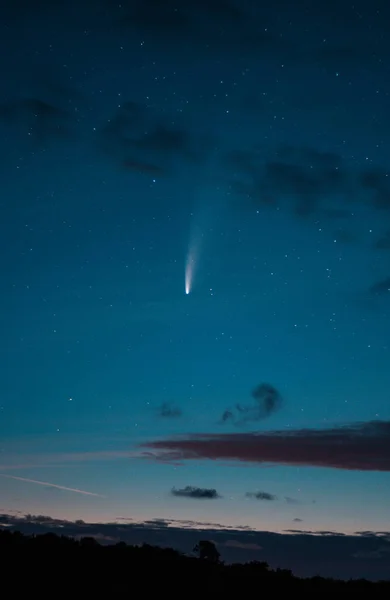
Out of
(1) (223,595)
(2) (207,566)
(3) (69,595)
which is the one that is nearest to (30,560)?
(3) (69,595)

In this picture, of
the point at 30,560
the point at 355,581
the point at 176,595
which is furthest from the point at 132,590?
the point at 355,581

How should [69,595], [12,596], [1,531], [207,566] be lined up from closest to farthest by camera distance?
[12,596] < [69,595] < [1,531] < [207,566]

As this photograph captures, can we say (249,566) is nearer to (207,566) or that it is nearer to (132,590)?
(207,566)

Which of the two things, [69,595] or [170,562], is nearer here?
[69,595]

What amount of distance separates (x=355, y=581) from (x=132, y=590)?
20.2 meters

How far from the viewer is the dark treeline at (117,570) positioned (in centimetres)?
2847

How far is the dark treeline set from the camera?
28469 millimetres

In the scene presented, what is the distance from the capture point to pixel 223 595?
3216 cm

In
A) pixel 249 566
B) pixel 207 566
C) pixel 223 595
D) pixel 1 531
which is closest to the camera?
pixel 223 595

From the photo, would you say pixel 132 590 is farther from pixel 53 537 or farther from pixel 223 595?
pixel 53 537

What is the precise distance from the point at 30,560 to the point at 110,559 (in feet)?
15.1

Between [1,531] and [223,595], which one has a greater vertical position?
[1,531]

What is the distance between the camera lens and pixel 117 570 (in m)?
32.1

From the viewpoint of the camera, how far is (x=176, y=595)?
30.6 meters
